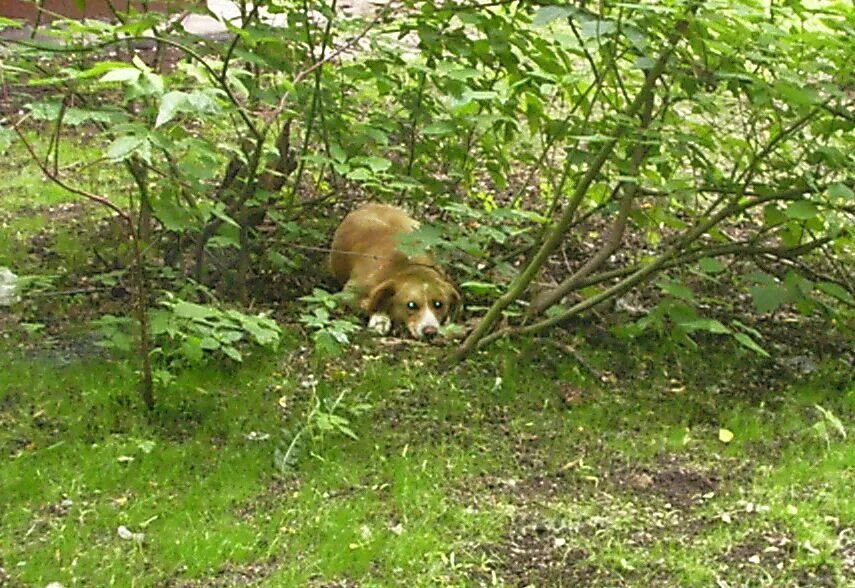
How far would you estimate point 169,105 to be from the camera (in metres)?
2.81

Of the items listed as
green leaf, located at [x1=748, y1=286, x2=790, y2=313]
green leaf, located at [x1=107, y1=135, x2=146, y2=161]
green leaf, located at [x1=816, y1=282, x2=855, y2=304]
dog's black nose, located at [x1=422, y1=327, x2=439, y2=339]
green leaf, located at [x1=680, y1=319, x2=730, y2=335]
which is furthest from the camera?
dog's black nose, located at [x1=422, y1=327, x2=439, y2=339]

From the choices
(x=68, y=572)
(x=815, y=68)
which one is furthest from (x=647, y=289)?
(x=68, y=572)

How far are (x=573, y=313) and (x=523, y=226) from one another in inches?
44.6

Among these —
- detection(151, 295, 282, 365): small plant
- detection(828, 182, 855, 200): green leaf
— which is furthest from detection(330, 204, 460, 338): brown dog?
detection(828, 182, 855, 200): green leaf

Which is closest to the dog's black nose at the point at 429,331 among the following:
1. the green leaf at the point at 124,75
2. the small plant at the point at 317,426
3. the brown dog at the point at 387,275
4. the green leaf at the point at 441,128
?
the brown dog at the point at 387,275

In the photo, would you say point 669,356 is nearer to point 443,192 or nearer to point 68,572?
point 443,192

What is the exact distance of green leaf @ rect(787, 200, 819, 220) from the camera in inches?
159

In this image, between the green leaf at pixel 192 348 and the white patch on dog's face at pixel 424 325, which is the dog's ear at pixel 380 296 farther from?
the green leaf at pixel 192 348

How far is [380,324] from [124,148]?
2.21 metres

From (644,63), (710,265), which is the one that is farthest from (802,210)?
(644,63)

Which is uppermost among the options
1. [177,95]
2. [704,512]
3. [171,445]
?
[177,95]

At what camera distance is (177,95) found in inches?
113

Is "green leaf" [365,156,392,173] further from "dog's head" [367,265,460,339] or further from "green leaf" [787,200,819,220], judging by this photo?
"green leaf" [787,200,819,220]

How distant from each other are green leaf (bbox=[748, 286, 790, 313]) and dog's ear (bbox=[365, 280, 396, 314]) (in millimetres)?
1544
